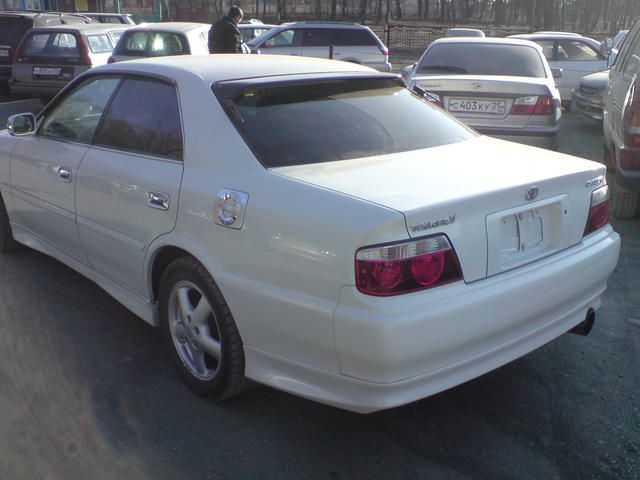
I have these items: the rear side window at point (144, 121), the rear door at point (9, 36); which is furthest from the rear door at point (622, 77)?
the rear door at point (9, 36)

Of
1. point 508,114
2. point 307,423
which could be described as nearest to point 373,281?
point 307,423

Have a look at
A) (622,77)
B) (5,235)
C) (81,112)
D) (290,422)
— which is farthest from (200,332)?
(622,77)

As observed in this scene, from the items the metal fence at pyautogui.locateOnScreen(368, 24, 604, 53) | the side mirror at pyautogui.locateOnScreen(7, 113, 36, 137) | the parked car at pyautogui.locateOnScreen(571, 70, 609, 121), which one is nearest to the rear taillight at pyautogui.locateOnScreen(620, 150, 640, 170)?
the side mirror at pyautogui.locateOnScreen(7, 113, 36, 137)

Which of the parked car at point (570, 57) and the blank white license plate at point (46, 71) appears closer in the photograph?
the blank white license plate at point (46, 71)

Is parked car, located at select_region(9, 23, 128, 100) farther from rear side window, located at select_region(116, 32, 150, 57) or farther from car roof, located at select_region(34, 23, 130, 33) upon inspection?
rear side window, located at select_region(116, 32, 150, 57)

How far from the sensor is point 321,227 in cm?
272

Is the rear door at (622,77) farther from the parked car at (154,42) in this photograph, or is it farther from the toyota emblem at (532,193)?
the parked car at (154,42)

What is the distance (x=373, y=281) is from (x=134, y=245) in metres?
1.58

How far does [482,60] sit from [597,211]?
19.2 ft

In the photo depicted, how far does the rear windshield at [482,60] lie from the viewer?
8.66 m

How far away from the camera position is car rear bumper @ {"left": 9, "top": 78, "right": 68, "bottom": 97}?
1276 centimetres

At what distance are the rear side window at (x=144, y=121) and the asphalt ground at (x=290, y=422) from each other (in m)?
1.14

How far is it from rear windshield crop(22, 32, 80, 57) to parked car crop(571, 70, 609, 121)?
8725mm

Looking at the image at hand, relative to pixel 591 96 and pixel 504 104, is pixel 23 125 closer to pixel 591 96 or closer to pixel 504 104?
pixel 504 104
